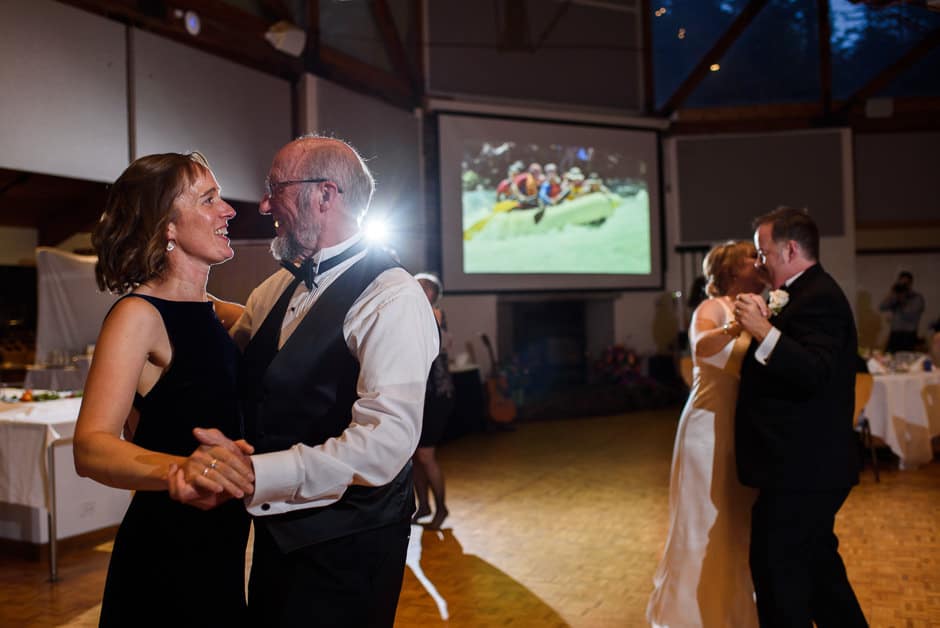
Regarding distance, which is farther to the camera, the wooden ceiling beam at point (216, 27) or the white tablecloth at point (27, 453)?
the wooden ceiling beam at point (216, 27)

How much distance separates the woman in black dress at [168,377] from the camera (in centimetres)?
167

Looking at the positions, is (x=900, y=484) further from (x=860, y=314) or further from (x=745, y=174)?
(x=860, y=314)

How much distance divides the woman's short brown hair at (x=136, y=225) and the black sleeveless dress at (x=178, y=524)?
0.09 m

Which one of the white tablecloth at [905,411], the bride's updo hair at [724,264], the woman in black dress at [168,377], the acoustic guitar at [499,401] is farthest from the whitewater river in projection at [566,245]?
the woman in black dress at [168,377]

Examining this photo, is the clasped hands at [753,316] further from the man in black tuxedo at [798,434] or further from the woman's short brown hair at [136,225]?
the woman's short brown hair at [136,225]

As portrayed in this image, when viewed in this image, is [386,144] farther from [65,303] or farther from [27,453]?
[27,453]

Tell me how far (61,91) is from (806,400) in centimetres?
528

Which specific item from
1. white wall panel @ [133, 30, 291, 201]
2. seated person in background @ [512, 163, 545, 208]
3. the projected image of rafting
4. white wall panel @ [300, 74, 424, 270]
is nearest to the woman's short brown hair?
white wall panel @ [133, 30, 291, 201]

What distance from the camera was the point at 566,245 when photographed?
36.3 ft

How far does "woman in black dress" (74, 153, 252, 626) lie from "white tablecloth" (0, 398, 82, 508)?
9.33ft

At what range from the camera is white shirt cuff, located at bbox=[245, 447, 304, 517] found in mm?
1410

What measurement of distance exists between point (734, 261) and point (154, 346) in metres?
2.28

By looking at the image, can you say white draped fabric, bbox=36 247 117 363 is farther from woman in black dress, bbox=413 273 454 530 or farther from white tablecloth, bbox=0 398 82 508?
woman in black dress, bbox=413 273 454 530

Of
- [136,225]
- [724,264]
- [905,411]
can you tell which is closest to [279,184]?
[136,225]
